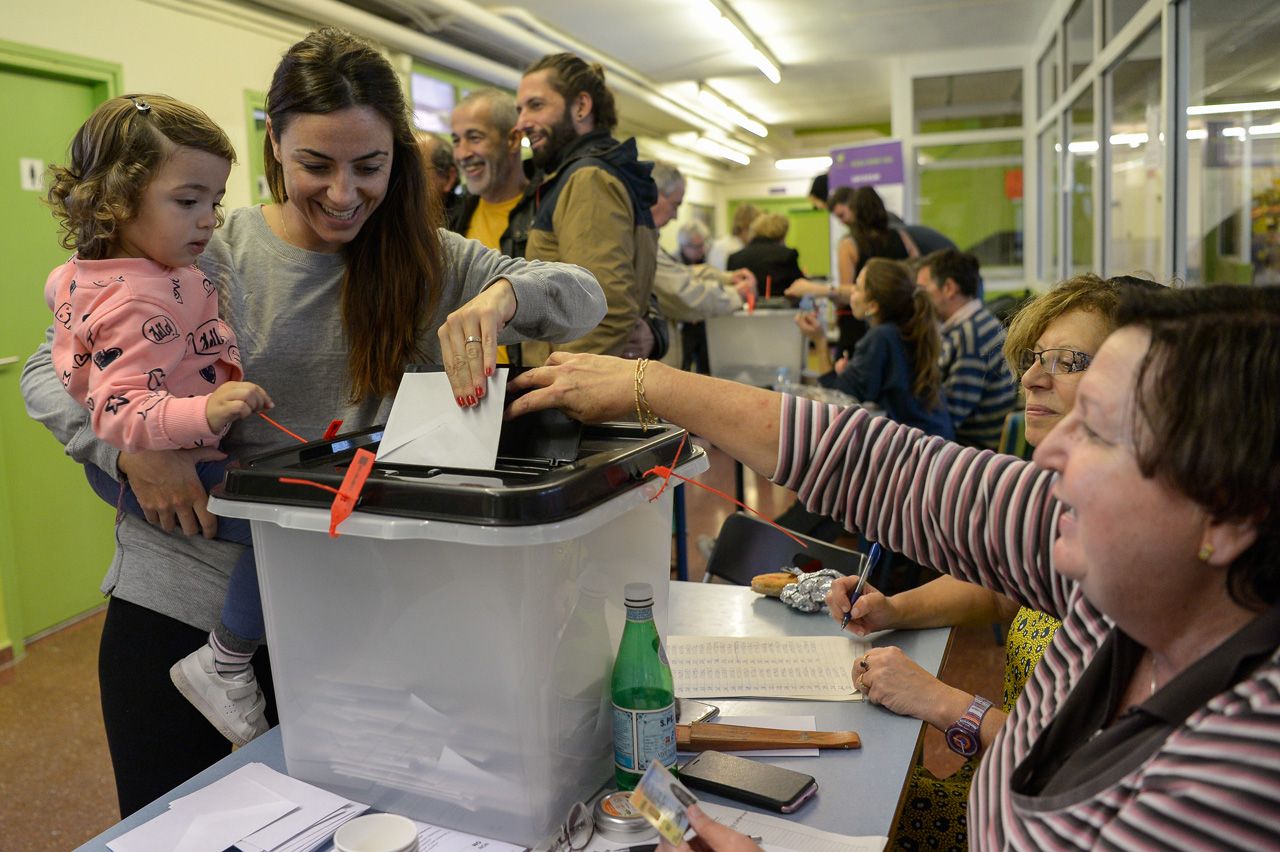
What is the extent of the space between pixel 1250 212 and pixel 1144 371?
2556mm

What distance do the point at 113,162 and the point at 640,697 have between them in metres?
1.04

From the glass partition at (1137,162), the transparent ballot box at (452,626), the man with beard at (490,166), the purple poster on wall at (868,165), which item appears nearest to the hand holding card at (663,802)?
the transparent ballot box at (452,626)

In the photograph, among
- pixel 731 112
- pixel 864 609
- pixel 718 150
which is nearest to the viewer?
pixel 864 609

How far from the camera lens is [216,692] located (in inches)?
47.9

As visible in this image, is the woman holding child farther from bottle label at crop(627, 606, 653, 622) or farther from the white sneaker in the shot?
bottle label at crop(627, 606, 653, 622)

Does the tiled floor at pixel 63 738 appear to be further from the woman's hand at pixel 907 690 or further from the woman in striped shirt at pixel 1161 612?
the woman in striped shirt at pixel 1161 612

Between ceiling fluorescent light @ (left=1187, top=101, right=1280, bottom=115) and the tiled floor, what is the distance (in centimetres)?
182

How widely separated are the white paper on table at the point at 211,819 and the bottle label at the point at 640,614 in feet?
1.39

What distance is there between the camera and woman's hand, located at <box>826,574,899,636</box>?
1487 millimetres

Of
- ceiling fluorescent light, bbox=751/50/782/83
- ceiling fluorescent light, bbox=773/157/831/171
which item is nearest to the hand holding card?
ceiling fluorescent light, bbox=751/50/782/83

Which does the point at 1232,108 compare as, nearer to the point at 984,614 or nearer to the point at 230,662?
the point at 984,614

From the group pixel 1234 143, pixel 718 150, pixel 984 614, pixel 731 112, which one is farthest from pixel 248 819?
pixel 718 150

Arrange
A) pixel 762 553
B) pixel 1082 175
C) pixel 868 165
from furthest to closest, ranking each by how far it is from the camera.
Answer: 1. pixel 868 165
2. pixel 1082 175
3. pixel 762 553

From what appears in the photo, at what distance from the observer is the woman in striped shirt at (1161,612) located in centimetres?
60
